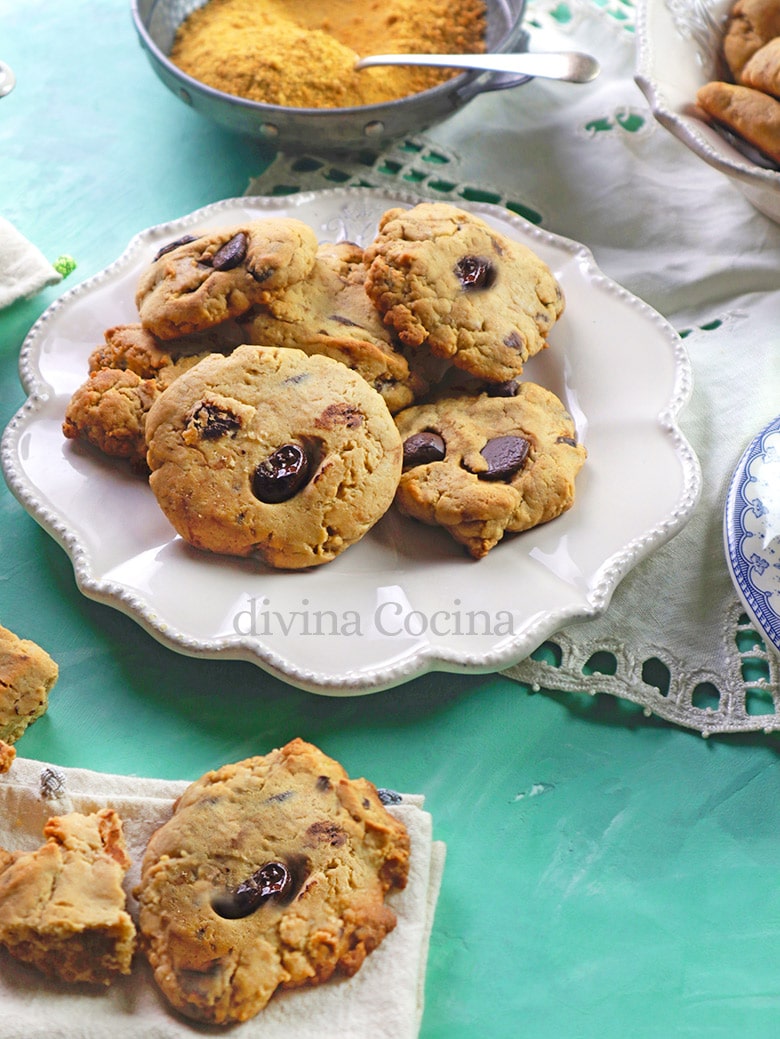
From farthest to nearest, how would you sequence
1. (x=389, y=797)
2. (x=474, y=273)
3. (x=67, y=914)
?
1. (x=474, y=273)
2. (x=389, y=797)
3. (x=67, y=914)

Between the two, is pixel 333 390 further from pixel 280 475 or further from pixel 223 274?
pixel 223 274

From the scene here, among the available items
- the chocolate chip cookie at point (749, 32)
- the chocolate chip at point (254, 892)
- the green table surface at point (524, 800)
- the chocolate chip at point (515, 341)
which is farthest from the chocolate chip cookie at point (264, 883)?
the chocolate chip cookie at point (749, 32)

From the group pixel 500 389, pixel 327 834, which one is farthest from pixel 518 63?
pixel 327 834

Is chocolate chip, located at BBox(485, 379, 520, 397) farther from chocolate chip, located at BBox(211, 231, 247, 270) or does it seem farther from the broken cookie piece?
the broken cookie piece

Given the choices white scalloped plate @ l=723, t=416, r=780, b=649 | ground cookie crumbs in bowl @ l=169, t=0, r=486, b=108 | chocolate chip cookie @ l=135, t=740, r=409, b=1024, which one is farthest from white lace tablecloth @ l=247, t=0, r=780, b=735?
chocolate chip cookie @ l=135, t=740, r=409, b=1024

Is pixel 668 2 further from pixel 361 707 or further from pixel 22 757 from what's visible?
pixel 22 757

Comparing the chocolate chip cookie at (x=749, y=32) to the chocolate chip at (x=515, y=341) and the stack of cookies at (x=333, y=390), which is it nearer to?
the stack of cookies at (x=333, y=390)
